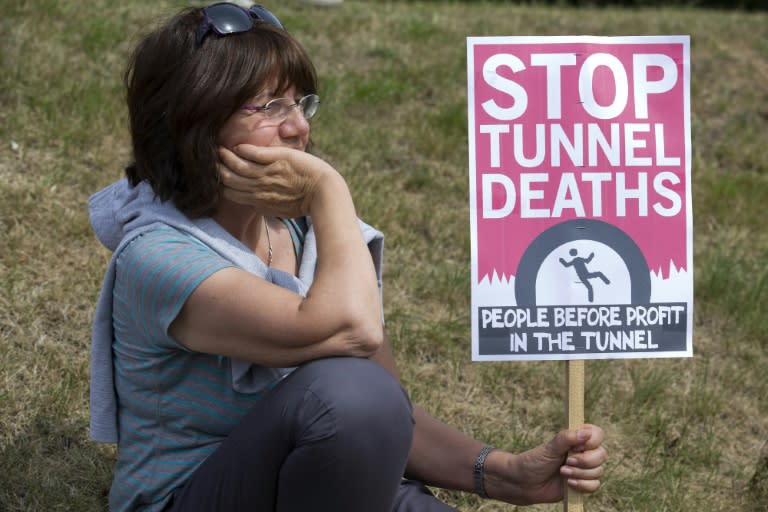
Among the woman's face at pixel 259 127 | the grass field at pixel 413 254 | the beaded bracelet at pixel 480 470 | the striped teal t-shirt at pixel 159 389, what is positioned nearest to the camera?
the striped teal t-shirt at pixel 159 389

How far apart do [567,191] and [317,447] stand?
80 cm

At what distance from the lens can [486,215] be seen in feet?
7.83

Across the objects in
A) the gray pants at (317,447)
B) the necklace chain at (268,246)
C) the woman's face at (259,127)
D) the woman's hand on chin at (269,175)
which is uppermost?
the woman's face at (259,127)

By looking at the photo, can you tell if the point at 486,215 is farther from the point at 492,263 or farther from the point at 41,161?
the point at 41,161

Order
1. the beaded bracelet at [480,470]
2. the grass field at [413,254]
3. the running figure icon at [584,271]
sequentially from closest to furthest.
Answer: the running figure icon at [584,271], the beaded bracelet at [480,470], the grass field at [413,254]

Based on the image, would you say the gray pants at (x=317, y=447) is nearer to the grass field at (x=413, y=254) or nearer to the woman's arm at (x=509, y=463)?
the woman's arm at (x=509, y=463)

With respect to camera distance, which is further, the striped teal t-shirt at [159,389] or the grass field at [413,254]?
the grass field at [413,254]

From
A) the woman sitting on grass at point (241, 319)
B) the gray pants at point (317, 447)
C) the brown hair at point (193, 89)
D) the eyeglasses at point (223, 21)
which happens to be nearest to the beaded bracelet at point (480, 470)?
the woman sitting on grass at point (241, 319)

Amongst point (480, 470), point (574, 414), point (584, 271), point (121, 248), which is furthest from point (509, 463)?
point (121, 248)

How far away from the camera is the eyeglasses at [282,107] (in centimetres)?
226

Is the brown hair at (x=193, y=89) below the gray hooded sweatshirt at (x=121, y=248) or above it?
above

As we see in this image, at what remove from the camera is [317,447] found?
2.01m

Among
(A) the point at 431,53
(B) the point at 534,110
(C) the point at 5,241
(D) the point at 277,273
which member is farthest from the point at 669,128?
(A) the point at 431,53

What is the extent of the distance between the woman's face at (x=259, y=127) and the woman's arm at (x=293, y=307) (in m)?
0.05
